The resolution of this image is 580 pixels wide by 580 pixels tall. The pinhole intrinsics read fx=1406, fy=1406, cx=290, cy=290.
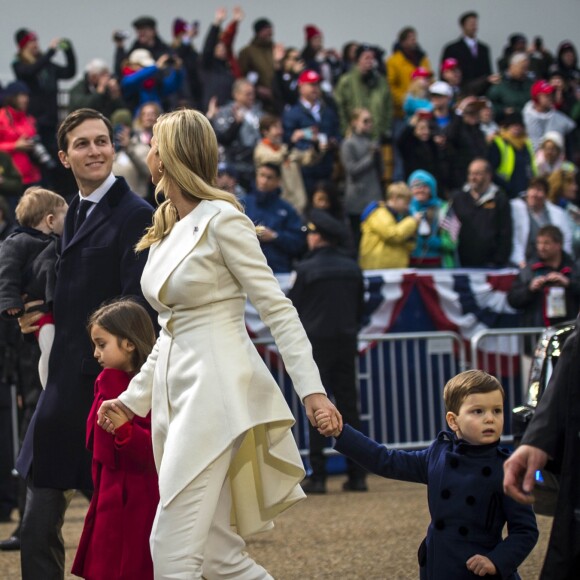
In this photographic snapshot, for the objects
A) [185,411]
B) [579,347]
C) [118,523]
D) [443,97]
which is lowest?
[118,523]

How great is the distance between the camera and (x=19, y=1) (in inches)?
715

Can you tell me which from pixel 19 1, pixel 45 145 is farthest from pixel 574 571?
pixel 19 1

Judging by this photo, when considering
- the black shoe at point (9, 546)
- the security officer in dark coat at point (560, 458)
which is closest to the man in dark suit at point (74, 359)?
the security officer in dark coat at point (560, 458)

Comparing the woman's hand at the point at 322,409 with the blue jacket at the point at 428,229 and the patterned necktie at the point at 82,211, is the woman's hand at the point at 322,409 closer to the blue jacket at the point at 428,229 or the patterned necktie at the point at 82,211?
the patterned necktie at the point at 82,211

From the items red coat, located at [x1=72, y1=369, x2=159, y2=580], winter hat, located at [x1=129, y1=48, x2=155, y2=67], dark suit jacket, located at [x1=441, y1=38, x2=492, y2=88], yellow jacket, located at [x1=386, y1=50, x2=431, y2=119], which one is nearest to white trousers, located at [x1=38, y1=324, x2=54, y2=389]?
red coat, located at [x1=72, y1=369, x2=159, y2=580]

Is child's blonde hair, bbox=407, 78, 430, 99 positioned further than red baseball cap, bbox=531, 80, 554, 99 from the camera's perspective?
No

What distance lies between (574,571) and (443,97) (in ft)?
40.8

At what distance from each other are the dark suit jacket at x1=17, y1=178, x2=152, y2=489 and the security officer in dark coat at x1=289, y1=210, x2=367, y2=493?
4.96 m

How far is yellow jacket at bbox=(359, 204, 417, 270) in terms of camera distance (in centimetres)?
1230

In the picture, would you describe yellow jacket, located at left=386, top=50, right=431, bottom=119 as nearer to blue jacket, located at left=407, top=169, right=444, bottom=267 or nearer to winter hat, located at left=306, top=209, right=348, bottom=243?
blue jacket, located at left=407, top=169, right=444, bottom=267

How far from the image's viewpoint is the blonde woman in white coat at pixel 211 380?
449 centimetres

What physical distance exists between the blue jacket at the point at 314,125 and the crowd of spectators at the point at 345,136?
2 cm

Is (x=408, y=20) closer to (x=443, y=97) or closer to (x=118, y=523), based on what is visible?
(x=443, y=97)

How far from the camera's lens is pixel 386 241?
12352 mm
